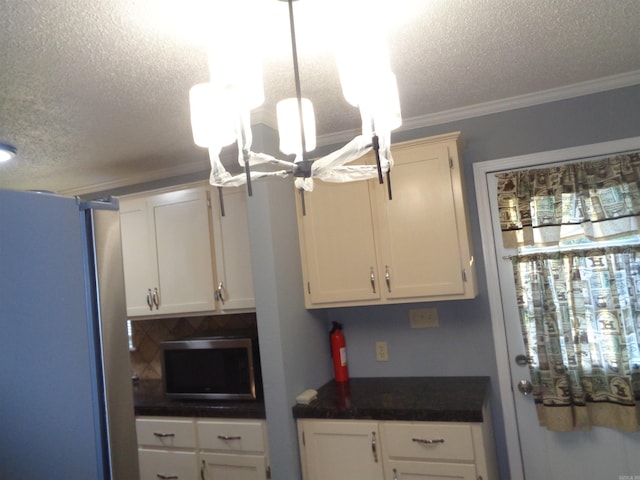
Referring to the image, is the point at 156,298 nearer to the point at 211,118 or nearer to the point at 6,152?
the point at 6,152

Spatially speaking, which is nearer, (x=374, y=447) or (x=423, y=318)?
(x=374, y=447)

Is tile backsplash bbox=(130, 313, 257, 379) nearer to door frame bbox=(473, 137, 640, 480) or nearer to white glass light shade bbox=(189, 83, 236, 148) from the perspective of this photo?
door frame bbox=(473, 137, 640, 480)

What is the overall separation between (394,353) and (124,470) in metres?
1.96

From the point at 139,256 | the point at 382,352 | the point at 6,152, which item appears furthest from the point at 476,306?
the point at 6,152

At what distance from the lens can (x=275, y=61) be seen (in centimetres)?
186

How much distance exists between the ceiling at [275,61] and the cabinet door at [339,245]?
1.40ft

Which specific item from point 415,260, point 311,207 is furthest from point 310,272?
point 415,260

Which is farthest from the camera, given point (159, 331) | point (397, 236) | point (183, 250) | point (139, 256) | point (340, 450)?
point (159, 331)

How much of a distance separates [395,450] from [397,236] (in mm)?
1033

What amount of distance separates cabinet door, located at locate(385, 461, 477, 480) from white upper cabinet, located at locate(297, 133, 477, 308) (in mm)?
769

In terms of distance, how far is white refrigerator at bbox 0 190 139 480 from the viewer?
837mm

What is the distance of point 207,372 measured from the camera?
2695 millimetres

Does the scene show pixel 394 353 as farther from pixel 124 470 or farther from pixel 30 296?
pixel 30 296

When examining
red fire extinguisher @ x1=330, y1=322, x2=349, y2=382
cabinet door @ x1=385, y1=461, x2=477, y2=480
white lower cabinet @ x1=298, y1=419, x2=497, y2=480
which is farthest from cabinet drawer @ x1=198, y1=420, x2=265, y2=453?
cabinet door @ x1=385, y1=461, x2=477, y2=480
